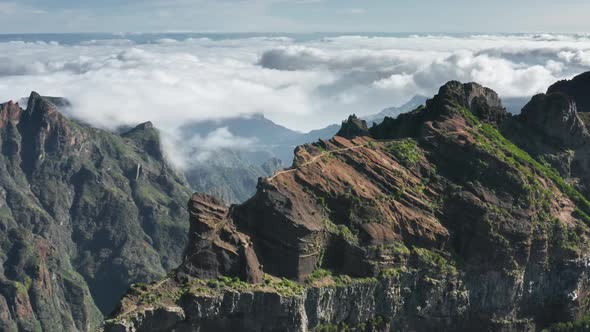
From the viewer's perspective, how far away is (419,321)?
4227 inches

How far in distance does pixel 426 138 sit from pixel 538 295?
32697 mm

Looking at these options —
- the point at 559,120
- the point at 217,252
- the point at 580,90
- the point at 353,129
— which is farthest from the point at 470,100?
the point at 217,252

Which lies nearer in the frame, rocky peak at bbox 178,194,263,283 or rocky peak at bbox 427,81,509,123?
rocky peak at bbox 178,194,263,283

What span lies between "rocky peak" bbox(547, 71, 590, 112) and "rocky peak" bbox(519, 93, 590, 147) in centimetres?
3367

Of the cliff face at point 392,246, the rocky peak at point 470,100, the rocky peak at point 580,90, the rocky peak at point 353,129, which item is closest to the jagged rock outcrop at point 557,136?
the rocky peak at point 470,100

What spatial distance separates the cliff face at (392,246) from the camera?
3625 inches

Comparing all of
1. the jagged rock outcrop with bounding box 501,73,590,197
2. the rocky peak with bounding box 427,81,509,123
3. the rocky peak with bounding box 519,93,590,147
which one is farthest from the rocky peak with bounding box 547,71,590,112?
the rocky peak with bounding box 427,81,509,123

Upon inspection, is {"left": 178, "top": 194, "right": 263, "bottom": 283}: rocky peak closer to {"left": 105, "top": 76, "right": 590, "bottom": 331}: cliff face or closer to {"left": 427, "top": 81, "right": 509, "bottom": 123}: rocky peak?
{"left": 105, "top": 76, "right": 590, "bottom": 331}: cliff face

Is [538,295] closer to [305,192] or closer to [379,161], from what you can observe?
[379,161]

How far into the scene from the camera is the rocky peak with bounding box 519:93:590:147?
471ft

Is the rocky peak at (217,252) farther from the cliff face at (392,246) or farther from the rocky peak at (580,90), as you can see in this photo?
the rocky peak at (580,90)

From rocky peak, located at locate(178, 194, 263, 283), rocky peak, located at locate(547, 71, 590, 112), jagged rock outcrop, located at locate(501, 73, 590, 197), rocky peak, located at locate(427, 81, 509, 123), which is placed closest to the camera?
rocky peak, located at locate(178, 194, 263, 283)

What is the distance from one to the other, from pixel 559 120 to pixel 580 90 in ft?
144

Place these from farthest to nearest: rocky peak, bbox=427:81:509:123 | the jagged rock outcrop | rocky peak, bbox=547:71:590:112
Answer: rocky peak, bbox=547:71:590:112 → the jagged rock outcrop → rocky peak, bbox=427:81:509:123
